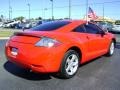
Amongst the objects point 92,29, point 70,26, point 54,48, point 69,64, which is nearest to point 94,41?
point 92,29

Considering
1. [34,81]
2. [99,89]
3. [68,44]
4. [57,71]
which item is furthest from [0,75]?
[99,89]

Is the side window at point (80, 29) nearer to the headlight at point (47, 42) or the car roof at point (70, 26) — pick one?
the car roof at point (70, 26)

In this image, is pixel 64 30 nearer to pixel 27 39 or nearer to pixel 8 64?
pixel 27 39

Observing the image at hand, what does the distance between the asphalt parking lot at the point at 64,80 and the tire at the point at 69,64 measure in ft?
0.42

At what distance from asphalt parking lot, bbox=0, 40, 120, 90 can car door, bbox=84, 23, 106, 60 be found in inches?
18.5

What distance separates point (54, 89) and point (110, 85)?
132cm

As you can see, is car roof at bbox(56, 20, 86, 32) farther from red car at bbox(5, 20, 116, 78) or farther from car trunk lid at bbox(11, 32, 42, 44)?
car trunk lid at bbox(11, 32, 42, 44)

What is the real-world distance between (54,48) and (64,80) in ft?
2.96

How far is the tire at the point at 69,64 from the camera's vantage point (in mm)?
5605

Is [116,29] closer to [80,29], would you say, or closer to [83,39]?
[80,29]

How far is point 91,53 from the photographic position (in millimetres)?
6852

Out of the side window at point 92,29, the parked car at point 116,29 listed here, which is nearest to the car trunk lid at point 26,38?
the side window at point 92,29

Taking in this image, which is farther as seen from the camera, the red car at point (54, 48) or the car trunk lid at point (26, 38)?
the car trunk lid at point (26, 38)

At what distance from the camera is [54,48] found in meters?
5.29
